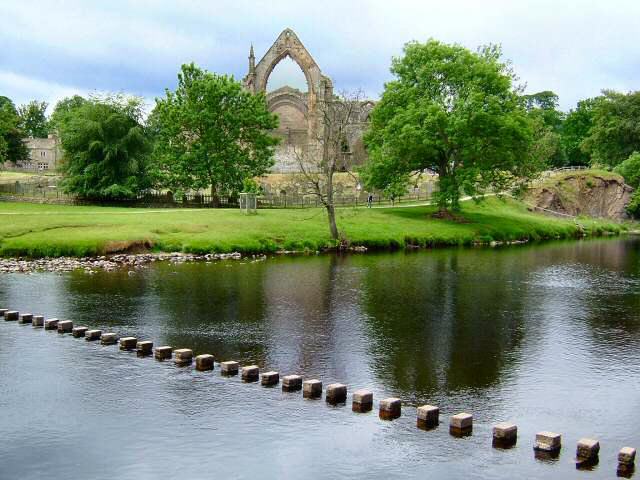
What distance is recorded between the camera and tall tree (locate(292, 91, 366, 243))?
200 ft

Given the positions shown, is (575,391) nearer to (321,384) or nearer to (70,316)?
(321,384)

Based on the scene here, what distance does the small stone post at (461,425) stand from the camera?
17.1 m

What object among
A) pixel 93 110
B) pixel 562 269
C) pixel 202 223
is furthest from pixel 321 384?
pixel 93 110

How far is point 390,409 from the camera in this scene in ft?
59.8

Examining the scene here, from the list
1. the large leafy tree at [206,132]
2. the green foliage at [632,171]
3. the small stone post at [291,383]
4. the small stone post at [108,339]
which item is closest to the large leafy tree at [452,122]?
the large leafy tree at [206,132]

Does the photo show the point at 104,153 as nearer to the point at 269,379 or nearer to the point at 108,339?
the point at 108,339

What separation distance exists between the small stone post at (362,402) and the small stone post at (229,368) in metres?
4.49

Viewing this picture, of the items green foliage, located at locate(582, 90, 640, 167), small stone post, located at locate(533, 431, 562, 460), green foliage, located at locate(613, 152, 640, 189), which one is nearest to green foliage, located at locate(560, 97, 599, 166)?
green foliage, located at locate(582, 90, 640, 167)

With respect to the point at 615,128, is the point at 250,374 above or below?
below

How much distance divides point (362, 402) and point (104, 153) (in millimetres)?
69740

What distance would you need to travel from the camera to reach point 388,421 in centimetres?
1795

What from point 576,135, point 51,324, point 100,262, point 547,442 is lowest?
point 547,442

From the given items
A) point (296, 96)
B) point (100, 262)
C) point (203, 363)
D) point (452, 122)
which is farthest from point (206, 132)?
point (203, 363)

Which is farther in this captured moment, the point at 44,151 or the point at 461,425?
the point at 44,151
